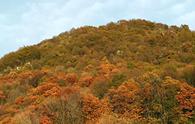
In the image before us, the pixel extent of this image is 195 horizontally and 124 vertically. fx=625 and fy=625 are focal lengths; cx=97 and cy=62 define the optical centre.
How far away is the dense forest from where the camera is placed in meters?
63.0

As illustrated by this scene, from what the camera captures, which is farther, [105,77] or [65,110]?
[105,77]

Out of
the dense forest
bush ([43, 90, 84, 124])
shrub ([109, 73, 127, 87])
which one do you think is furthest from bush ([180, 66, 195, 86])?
bush ([43, 90, 84, 124])

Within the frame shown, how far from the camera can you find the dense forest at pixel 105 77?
63031mm

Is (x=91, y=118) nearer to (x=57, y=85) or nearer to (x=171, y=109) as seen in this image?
(x=171, y=109)

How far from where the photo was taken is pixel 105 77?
77812 millimetres

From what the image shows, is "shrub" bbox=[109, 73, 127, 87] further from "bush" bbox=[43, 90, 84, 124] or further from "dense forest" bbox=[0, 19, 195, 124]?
"bush" bbox=[43, 90, 84, 124]

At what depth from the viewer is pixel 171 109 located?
2525 inches

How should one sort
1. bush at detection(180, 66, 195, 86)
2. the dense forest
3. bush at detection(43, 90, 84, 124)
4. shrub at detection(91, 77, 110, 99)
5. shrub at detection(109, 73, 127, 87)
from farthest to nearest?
shrub at detection(109, 73, 127, 87) → bush at detection(180, 66, 195, 86) → shrub at detection(91, 77, 110, 99) → the dense forest → bush at detection(43, 90, 84, 124)

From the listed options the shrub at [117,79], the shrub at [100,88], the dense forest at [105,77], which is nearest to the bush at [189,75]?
the dense forest at [105,77]

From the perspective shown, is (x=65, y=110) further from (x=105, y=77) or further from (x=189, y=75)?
(x=189, y=75)

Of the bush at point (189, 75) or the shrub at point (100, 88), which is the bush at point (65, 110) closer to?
the shrub at point (100, 88)

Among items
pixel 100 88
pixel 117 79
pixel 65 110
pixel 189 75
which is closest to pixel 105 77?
pixel 117 79

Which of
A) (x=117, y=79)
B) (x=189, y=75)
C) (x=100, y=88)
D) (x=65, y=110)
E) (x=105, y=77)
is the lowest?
(x=189, y=75)

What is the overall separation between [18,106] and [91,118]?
13798mm
